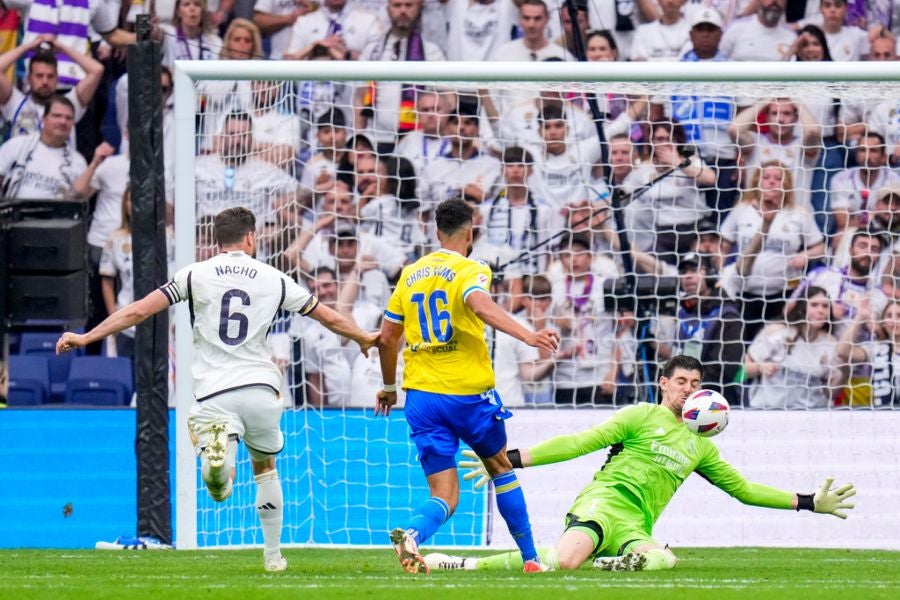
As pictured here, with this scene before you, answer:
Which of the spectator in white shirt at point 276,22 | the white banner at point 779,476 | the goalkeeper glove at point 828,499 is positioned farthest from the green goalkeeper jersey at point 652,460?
the spectator in white shirt at point 276,22

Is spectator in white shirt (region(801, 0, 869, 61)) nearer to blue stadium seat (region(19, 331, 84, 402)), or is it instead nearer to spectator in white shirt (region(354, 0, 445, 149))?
spectator in white shirt (region(354, 0, 445, 149))

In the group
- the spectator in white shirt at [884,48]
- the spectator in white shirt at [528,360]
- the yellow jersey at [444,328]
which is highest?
the spectator in white shirt at [884,48]

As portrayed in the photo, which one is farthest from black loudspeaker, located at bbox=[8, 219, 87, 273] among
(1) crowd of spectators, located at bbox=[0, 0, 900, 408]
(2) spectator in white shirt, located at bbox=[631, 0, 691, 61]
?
(2) spectator in white shirt, located at bbox=[631, 0, 691, 61]

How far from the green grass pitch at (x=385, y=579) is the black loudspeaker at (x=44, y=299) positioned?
1805 mm

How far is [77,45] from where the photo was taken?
1530cm

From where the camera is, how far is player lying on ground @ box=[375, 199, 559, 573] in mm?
7789

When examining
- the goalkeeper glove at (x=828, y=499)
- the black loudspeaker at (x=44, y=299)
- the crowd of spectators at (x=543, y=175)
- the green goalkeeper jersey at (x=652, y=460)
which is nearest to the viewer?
the goalkeeper glove at (x=828, y=499)

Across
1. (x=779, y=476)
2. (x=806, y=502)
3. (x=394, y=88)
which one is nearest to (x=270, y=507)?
(x=806, y=502)

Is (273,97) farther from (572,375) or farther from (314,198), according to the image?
(572,375)

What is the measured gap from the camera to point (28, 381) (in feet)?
44.0

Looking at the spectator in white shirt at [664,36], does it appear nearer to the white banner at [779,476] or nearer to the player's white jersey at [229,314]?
the white banner at [779,476]

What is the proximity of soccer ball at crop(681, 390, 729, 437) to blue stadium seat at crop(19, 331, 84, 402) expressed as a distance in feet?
23.6

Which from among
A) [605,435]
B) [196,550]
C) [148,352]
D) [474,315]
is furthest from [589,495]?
[148,352]

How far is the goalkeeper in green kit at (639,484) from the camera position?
327 inches
